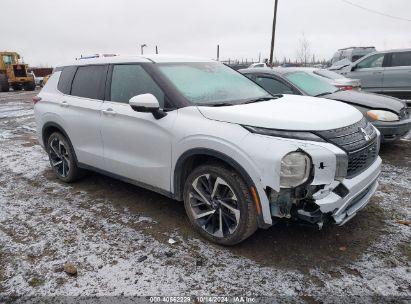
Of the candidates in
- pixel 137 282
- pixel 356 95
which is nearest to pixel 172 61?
pixel 137 282

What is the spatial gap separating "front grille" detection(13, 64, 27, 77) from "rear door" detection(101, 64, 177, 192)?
2546 centimetres

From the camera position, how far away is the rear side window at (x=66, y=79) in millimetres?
4683

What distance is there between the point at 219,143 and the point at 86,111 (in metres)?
2.07

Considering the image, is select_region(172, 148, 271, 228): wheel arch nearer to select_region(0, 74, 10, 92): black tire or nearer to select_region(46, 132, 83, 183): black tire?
select_region(46, 132, 83, 183): black tire

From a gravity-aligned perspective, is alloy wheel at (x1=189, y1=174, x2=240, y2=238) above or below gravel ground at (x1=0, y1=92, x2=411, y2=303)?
above

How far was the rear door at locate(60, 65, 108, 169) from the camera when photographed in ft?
13.6

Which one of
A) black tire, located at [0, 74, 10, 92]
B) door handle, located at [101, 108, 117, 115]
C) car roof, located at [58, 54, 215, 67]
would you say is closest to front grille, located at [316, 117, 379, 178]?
car roof, located at [58, 54, 215, 67]

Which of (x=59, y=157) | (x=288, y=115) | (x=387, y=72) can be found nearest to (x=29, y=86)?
(x=59, y=157)

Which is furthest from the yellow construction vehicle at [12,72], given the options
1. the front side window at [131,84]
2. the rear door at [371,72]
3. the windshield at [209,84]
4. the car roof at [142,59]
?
the windshield at [209,84]

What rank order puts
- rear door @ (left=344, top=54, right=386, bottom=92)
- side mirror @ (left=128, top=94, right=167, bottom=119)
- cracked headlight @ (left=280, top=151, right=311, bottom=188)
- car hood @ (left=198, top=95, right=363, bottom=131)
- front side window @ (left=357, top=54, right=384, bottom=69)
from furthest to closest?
front side window @ (left=357, top=54, right=384, bottom=69) → rear door @ (left=344, top=54, right=386, bottom=92) → side mirror @ (left=128, top=94, right=167, bottom=119) → car hood @ (left=198, top=95, right=363, bottom=131) → cracked headlight @ (left=280, top=151, right=311, bottom=188)

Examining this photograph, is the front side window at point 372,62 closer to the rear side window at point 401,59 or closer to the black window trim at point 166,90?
the rear side window at point 401,59

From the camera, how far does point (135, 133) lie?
11.9 feet

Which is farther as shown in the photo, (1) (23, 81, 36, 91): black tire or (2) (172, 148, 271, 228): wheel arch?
(1) (23, 81, 36, 91): black tire

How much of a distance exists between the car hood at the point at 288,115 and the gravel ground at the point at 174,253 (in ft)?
3.71
